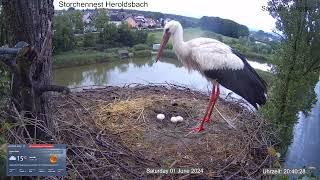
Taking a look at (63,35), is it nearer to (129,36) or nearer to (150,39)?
(129,36)

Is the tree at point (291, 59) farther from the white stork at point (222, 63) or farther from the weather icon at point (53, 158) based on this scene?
the weather icon at point (53, 158)

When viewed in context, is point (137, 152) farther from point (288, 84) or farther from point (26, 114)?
point (288, 84)

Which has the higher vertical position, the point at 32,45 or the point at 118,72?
the point at 32,45

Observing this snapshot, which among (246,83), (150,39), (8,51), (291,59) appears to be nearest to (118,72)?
(150,39)

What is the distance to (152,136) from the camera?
7.47ft

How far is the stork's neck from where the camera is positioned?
7.80 feet

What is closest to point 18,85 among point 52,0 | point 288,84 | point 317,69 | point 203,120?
point 52,0

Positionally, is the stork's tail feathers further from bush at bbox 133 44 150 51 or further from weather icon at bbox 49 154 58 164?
weather icon at bbox 49 154 58 164

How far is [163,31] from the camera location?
93.4 inches

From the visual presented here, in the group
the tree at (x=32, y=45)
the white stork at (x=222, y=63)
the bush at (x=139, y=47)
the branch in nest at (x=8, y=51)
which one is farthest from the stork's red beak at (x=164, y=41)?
the branch in nest at (x=8, y=51)

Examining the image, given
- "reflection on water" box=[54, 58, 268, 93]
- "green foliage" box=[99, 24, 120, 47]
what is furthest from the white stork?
"green foliage" box=[99, 24, 120, 47]
